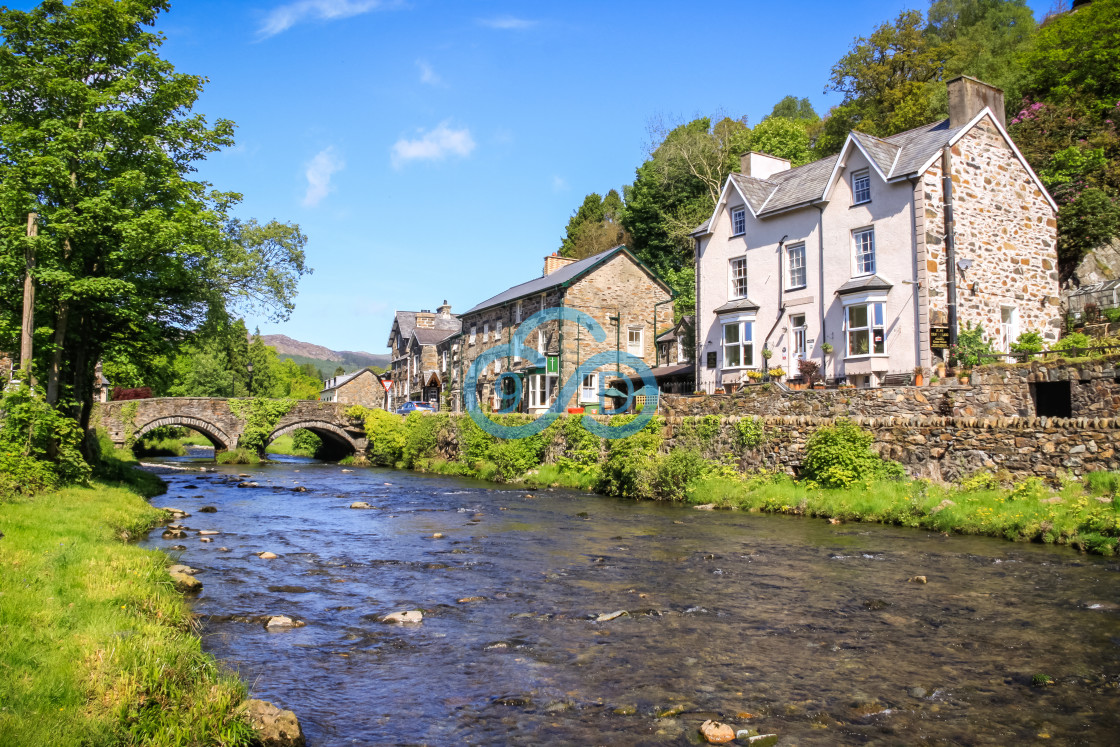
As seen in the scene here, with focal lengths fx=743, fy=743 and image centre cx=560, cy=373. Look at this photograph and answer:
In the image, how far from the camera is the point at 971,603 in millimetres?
10609

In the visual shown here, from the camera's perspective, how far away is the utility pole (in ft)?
52.6

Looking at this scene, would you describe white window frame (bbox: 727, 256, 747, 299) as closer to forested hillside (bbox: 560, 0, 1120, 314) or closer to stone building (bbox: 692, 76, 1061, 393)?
stone building (bbox: 692, 76, 1061, 393)

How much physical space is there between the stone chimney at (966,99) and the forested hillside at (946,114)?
5373 mm

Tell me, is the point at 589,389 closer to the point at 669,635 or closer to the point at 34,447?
the point at 34,447

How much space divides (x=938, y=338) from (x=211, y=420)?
128 feet

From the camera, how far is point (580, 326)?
41.7 m

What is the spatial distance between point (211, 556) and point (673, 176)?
45.2 metres

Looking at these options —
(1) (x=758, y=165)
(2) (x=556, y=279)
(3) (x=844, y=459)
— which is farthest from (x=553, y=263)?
(3) (x=844, y=459)

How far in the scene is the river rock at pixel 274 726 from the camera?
584cm

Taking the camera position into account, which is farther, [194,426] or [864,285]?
[194,426]

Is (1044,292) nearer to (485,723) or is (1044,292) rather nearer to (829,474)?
(829,474)

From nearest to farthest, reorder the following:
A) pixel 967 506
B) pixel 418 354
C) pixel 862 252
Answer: pixel 967 506 → pixel 862 252 → pixel 418 354

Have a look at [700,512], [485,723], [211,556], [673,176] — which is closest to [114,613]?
[485,723]

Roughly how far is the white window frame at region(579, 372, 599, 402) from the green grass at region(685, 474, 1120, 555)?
18613 millimetres
